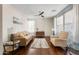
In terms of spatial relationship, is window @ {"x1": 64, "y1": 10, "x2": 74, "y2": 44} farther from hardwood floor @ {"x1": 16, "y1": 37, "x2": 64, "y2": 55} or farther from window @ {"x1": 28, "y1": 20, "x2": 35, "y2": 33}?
window @ {"x1": 28, "y1": 20, "x2": 35, "y2": 33}

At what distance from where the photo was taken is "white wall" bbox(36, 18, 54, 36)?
304 centimetres

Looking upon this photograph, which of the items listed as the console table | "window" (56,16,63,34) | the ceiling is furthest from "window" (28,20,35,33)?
"window" (56,16,63,34)

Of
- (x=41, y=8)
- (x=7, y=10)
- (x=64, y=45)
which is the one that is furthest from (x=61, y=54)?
(x=7, y=10)

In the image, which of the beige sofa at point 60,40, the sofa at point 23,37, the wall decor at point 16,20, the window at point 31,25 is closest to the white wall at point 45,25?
the window at point 31,25

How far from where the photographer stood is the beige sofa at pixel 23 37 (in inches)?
118

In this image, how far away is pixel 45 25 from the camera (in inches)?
124

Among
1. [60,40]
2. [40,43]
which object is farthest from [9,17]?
[60,40]

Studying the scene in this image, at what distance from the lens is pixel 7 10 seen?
9.29 ft

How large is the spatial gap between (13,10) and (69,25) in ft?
5.60

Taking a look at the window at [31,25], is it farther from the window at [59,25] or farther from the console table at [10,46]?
the window at [59,25]

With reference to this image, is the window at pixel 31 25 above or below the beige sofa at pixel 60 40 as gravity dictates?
above

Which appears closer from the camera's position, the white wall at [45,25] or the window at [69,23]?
the window at [69,23]
